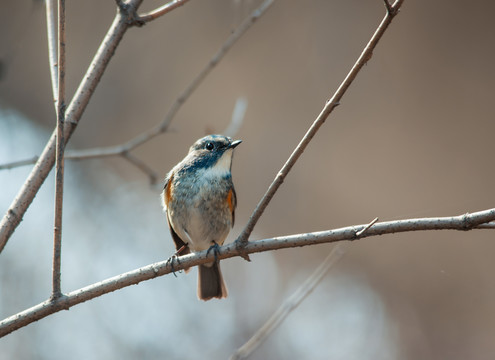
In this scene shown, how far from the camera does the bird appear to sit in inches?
168

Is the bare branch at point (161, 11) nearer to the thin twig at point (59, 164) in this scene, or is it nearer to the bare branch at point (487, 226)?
the thin twig at point (59, 164)

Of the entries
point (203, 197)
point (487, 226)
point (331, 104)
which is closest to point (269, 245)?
point (331, 104)

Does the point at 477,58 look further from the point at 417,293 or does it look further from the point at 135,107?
the point at 135,107

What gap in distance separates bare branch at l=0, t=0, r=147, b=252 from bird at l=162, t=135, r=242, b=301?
5.19ft

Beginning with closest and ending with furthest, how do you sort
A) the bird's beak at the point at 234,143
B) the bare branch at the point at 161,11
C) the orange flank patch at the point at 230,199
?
the bare branch at the point at 161,11
the bird's beak at the point at 234,143
the orange flank patch at the point at 230,199

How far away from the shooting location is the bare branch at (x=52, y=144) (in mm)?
2612

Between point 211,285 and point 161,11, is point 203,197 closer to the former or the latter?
point 211,285

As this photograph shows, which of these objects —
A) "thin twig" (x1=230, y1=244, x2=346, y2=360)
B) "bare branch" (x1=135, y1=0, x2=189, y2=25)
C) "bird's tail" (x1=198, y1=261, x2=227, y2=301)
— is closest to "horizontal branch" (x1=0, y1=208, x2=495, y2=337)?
"thin twig" (x1=230, y1=244, x2=346, y2=360)

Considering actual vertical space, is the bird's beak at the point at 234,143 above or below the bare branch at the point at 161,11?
below

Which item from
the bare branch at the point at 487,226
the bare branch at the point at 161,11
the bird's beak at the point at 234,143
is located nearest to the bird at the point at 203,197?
the bird's beak at the point at 234,143

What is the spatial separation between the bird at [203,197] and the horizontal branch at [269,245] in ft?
5.25

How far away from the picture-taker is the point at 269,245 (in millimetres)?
2469

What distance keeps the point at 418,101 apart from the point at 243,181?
274cm

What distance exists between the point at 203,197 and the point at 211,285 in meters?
0.90
